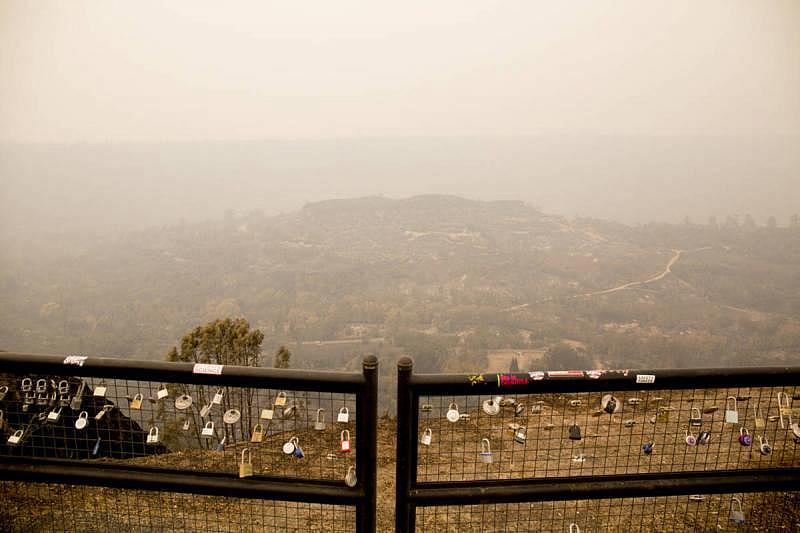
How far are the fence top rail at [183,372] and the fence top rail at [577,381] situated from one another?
0.29 m

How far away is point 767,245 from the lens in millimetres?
85625

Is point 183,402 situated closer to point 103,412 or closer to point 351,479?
point 103,412

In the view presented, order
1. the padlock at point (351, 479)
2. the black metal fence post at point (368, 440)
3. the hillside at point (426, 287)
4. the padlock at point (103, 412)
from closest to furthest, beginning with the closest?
the black metal fence post at point (368, 440) → the padlock at point (351, 479) → the padlock at point (103, 412) → the hillside at point (426, 287)

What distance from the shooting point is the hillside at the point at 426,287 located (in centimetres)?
5206

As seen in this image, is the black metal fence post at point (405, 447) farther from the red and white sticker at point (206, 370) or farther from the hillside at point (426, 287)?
the hillside at point (426, 287)

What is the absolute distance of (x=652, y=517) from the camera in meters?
3.49

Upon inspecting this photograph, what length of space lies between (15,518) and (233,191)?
152073 millimetres

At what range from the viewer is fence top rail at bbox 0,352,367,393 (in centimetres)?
191

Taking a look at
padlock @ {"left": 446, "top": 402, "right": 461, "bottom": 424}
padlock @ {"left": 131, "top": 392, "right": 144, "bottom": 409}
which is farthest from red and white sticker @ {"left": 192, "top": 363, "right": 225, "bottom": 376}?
padlock @ {"left": 446, "top": 402, "right": 461, "bottom": 424}

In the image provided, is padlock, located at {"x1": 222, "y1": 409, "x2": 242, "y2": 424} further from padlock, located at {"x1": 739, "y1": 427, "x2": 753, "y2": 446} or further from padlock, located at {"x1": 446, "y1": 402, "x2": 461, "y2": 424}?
padlock, located at {"x1": 739, "y1": 427, "x2": 753, "y2": 446}

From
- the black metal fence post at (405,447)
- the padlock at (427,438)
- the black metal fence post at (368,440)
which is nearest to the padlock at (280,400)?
the black metal fence post at (368,440)

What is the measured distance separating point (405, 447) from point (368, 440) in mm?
152

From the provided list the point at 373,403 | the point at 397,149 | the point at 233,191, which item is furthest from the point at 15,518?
the point at 397,149

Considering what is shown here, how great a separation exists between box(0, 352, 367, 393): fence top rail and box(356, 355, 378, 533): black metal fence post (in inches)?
1.6
